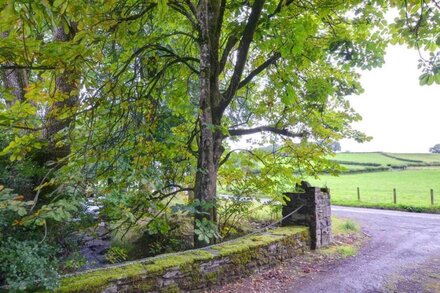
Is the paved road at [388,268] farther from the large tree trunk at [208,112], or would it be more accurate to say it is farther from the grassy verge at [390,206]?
the grassy verge at [390,206]

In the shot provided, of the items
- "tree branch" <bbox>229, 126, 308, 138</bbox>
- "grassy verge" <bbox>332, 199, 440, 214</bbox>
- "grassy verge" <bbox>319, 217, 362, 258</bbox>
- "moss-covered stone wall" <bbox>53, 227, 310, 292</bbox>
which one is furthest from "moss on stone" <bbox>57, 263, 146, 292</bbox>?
"grassy verge" <bbox>332, 199, 440, 214</bbox>

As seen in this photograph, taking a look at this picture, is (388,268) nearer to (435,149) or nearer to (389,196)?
(389,196)

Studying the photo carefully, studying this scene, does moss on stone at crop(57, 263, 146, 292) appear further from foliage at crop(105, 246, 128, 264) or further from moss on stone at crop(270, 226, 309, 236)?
moss on stone at crop(270, 226, 309, 236)

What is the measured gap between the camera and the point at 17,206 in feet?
10.1

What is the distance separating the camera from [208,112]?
5125mm

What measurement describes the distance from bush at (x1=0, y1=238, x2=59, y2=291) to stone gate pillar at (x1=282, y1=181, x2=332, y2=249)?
514 cm

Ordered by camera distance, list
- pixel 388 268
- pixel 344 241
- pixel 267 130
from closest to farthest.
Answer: pixel 388 268 → pixel 267 130 → pixel 344 241

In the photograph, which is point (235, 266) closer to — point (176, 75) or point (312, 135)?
point (312, 135)

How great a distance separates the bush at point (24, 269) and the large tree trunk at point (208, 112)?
6.96 ft

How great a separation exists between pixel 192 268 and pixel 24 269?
7.10ft

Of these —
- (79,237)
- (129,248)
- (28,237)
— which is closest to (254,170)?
(129,248)

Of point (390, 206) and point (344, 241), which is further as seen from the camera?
point (390, 206)

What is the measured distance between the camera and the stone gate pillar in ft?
23.1

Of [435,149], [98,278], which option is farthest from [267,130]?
[435,149]
